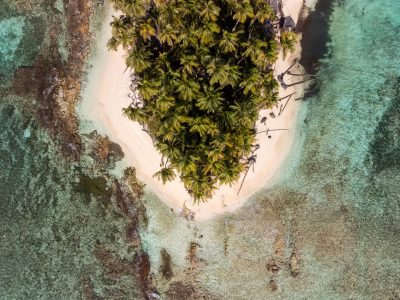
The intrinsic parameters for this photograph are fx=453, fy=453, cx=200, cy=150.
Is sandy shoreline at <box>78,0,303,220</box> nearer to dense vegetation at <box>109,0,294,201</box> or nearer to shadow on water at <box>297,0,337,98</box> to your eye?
shadow on water at <box>297,0,337,98</box>

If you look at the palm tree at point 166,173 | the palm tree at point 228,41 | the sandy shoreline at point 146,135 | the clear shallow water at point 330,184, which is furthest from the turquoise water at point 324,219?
the palm tree at point 228,41

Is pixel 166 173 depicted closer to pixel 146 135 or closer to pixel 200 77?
pixel 146 135

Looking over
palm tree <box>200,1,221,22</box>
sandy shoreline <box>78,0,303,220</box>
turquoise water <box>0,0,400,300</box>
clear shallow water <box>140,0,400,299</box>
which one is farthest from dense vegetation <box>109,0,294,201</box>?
turquoise water <box>0,0,400,300</box>

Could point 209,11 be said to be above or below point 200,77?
above

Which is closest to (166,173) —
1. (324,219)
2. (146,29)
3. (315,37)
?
(146,29)

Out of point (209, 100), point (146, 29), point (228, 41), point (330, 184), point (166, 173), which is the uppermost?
point (146, 29)
